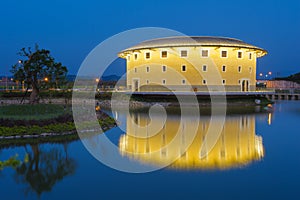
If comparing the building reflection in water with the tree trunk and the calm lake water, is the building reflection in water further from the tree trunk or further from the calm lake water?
the tree trunk

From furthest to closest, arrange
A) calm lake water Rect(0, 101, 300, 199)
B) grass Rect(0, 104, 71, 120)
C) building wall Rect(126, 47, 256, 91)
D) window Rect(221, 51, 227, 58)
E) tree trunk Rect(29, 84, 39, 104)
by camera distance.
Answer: window Rect(221, 51, 227, 58)
building wall Rect(126, 47, 256, 91)
tree trunk Rect(29, 84, 39, 104)
grass Rect(0, 104, 71, 120)
calm lake water Rect(0, 101, 300, 199)

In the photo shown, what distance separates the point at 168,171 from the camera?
7.51m

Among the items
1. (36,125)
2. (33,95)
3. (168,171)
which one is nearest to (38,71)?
(33,95)

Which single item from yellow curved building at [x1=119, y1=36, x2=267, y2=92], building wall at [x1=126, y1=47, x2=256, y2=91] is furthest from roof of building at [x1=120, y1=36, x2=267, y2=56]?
building wall at [x1=126, y1=47, x2=256, y2=91]

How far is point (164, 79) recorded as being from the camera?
1271 inches

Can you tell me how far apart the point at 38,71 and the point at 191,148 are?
13.9 m

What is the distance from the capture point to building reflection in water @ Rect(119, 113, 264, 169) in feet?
27.1

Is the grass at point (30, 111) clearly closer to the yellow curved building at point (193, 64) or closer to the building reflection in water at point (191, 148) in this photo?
the building reflection in water at point (191, 148)

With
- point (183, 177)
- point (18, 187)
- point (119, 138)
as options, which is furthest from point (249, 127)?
point (18, 187)

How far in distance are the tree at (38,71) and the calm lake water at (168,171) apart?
1050cm

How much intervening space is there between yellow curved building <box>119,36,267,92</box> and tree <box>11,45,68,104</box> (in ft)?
43.9

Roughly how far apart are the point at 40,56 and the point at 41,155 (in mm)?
12436

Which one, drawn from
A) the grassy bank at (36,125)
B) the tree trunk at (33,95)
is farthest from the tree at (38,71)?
the grassy bank at (36,125)

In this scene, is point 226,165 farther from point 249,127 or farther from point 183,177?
point 249,127
